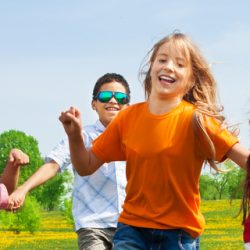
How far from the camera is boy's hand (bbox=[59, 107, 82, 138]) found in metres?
5.21

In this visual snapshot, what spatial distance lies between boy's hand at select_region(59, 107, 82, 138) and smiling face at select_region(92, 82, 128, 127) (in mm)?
1685

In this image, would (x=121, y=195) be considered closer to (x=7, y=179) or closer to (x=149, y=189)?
(x=7, y=179)

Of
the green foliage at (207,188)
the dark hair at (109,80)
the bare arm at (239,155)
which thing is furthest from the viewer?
the green foliage at (207,188)

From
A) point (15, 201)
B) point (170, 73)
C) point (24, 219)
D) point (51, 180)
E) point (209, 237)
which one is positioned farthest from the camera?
point (51, 180)

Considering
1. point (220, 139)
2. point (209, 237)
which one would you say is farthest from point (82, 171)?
point (209, 237)

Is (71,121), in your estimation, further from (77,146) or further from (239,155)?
(239,155)

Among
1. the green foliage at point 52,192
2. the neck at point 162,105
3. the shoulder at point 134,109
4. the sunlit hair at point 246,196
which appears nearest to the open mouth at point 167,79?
the neck at point 162,105

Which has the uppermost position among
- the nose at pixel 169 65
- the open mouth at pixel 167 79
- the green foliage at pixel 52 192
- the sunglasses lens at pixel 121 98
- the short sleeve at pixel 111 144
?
the nose at pixel 169 65

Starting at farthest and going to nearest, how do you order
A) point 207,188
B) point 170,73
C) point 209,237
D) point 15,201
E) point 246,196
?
point 207,188, point 209,237, point 15,201, point 170,73, point 246,196

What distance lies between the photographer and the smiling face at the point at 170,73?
5238 mm

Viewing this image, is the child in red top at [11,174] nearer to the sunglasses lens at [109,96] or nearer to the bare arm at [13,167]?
the bare arm at [13,167]

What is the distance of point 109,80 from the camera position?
7.15 meters

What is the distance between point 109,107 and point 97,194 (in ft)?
2.33

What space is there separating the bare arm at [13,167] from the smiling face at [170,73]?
102 centimetres
